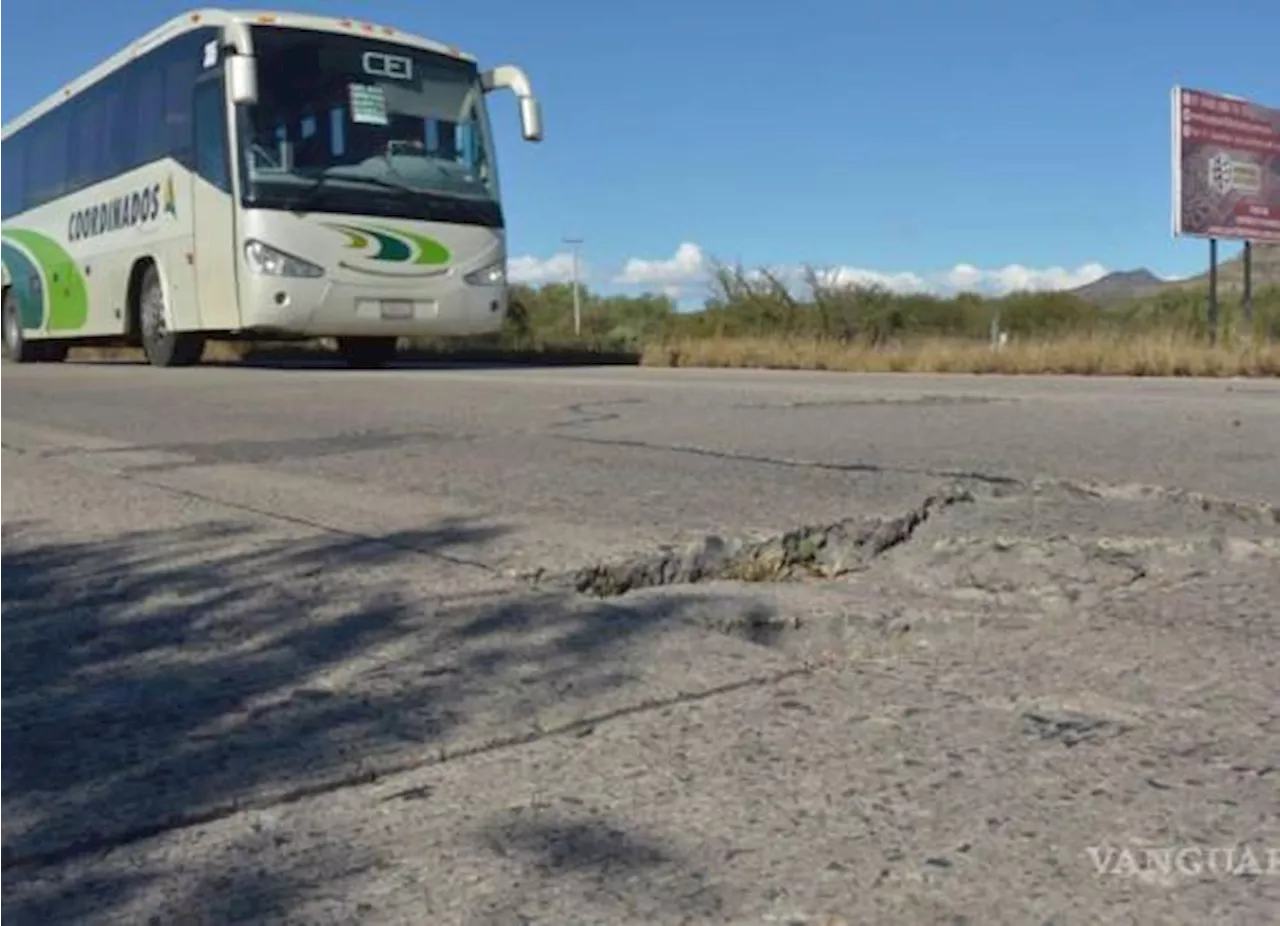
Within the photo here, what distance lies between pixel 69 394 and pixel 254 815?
959cm

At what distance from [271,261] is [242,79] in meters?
1.59

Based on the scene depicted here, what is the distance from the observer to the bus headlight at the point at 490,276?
13758 mm

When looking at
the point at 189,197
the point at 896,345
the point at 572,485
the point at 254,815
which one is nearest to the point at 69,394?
the point at 189,197

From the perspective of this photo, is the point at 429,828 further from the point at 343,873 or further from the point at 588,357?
the point at 588,357

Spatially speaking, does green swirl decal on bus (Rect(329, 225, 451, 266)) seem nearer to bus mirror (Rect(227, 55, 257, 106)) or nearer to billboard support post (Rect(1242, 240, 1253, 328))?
bus mirror (Rect(227, 55, 257, 106))

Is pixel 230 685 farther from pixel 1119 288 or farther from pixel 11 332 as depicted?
pixel 1119 288

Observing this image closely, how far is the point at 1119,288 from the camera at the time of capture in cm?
5419

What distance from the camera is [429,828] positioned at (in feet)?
6.27

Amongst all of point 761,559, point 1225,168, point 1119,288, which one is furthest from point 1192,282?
point 761,559

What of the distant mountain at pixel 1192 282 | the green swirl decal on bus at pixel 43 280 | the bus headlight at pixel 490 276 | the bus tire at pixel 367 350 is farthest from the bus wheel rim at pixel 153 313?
the distant mountain at pixel 1192 282

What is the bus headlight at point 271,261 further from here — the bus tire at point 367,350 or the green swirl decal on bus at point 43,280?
the green swirl decal on bus at point 43,280

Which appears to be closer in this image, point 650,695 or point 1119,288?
point 650,695

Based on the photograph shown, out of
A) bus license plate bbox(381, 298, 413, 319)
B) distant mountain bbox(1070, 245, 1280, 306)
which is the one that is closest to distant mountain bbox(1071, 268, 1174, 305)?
distant mountain bbox(1070, 245, 1280, 306)

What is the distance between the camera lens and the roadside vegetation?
15070 millimetres
